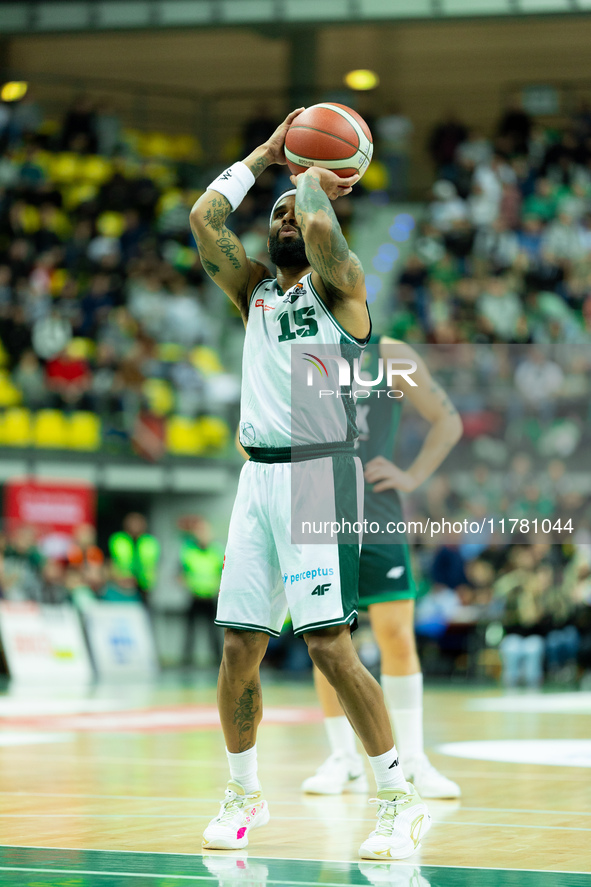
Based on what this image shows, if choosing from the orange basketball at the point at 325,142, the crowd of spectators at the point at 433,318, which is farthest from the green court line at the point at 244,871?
the crowd of spectators at the point at 433,318

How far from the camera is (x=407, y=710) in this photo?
6.34 meters

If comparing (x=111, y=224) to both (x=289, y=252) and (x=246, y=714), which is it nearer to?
(x=289, y=252)

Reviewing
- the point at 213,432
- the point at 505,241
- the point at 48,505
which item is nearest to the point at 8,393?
the point at 48,505

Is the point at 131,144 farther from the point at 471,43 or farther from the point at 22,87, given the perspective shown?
the point at 471,43

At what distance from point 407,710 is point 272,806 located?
916 millimetres

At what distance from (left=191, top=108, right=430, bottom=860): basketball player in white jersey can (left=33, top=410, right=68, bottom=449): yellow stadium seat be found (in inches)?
545

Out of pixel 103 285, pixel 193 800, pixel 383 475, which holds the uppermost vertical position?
pixel 103 285

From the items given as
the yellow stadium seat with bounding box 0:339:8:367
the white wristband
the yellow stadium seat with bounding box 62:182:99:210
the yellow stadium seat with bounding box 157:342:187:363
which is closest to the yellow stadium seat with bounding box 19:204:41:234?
the yellow stadium seat with bounding box 62:182:99:210

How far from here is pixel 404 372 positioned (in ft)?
21.5

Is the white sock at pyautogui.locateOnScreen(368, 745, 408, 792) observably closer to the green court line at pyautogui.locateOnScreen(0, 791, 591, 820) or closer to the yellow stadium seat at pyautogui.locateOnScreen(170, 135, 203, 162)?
the green court line at pyautogui.locateOnScreen(0, 791, 591, 820)

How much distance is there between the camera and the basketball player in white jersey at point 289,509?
4.53 m

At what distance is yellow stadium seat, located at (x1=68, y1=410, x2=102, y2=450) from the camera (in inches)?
733

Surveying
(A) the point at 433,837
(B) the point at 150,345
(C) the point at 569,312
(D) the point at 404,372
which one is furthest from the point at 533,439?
(A) the point at 433,837

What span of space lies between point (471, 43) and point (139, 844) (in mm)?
23122
